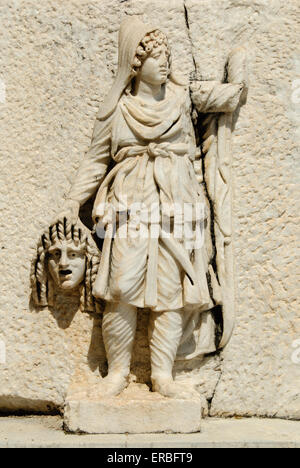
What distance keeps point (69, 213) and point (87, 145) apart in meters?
0.34

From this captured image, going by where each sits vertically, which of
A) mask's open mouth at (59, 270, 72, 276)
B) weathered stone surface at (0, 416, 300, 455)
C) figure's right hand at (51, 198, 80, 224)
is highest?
figure's right hand at (51, 198, 80, 224)

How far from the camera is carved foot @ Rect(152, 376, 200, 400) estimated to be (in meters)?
3.14

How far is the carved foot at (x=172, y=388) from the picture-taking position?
3.14 metres

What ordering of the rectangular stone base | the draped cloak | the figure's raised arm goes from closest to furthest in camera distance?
the rectangular stone base → the draped cloak → the figure's raised arm

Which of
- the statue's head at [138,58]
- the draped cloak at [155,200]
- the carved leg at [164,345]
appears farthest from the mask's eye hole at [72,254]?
the statue's head at [138,58]

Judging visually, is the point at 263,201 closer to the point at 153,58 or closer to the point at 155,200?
the point at 155,200

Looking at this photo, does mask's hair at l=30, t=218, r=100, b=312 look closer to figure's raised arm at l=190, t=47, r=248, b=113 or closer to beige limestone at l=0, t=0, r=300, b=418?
beige limestone at l=0, t=0, r=300, b=418

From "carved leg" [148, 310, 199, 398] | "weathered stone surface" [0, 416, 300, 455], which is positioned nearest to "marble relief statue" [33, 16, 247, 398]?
"carved leg" [148, 310, 199, 398]

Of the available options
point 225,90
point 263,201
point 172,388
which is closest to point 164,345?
point 172,388

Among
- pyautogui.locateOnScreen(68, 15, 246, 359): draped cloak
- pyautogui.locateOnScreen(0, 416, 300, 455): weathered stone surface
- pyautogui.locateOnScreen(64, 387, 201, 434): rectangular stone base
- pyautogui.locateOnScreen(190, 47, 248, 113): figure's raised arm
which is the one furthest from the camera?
pyautogui.locateOnScreen(190, 47, 248, 113): figure's raised arm

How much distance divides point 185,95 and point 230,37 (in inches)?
13.7

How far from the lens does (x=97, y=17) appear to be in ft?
11.6

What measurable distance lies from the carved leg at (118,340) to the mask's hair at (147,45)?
2.89 feet

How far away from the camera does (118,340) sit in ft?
10.6
